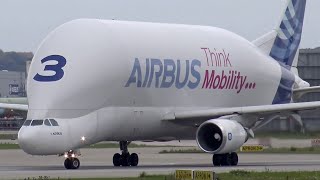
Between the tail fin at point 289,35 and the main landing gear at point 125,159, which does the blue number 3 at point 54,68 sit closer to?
the main landing gear at point 125,159

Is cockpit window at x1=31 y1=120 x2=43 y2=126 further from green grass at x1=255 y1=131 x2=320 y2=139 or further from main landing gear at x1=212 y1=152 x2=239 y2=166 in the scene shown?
green grass at x1=255 y1=131 x2=320 y2=139

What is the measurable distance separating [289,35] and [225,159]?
11.9m

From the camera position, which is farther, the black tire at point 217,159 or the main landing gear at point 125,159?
the main landing gear at point 125,159

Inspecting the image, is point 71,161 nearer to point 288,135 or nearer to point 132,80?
point 132,80

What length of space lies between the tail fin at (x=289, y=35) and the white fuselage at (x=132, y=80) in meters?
3.01

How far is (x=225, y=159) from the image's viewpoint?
51.4 m

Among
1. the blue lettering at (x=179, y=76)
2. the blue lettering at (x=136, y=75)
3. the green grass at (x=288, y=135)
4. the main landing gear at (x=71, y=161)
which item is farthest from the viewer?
the green grass at (x=288, y=135)

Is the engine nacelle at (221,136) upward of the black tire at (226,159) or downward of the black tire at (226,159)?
upward

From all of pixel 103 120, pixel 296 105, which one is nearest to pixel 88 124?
pixel 103 120

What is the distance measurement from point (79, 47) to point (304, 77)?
47.0m

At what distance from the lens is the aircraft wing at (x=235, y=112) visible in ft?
168

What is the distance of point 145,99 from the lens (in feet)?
166

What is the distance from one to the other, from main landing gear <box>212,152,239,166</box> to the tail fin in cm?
975

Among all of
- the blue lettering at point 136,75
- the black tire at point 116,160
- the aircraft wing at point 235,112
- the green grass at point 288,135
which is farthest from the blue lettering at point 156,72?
the green grass at point 288,135
